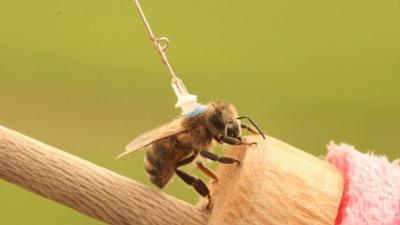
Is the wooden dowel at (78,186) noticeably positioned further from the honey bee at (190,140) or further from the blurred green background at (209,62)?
the blurred green background at (209,62)

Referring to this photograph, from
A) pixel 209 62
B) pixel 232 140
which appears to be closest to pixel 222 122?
pixel 232 140

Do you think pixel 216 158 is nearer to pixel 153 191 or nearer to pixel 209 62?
pixel 153 191

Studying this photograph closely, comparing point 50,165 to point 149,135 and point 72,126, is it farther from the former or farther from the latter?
point 72,126

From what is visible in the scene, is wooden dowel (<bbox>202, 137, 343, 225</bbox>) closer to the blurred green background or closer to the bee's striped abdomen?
the bee's striped abdomen

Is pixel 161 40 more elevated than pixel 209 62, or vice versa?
pixel 209 62

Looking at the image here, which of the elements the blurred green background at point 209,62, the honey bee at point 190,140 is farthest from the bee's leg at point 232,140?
the blurred green background at point 209,62

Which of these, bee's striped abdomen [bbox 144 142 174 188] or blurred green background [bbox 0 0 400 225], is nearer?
bee's striped abdomen [bbox 144 142 174 188]

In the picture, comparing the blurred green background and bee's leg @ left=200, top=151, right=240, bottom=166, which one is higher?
the blurred green background

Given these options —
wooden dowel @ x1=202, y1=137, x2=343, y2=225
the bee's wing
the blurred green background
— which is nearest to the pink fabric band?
wooden dowel @ x1=202, y1=137, x2=343, y2=225
